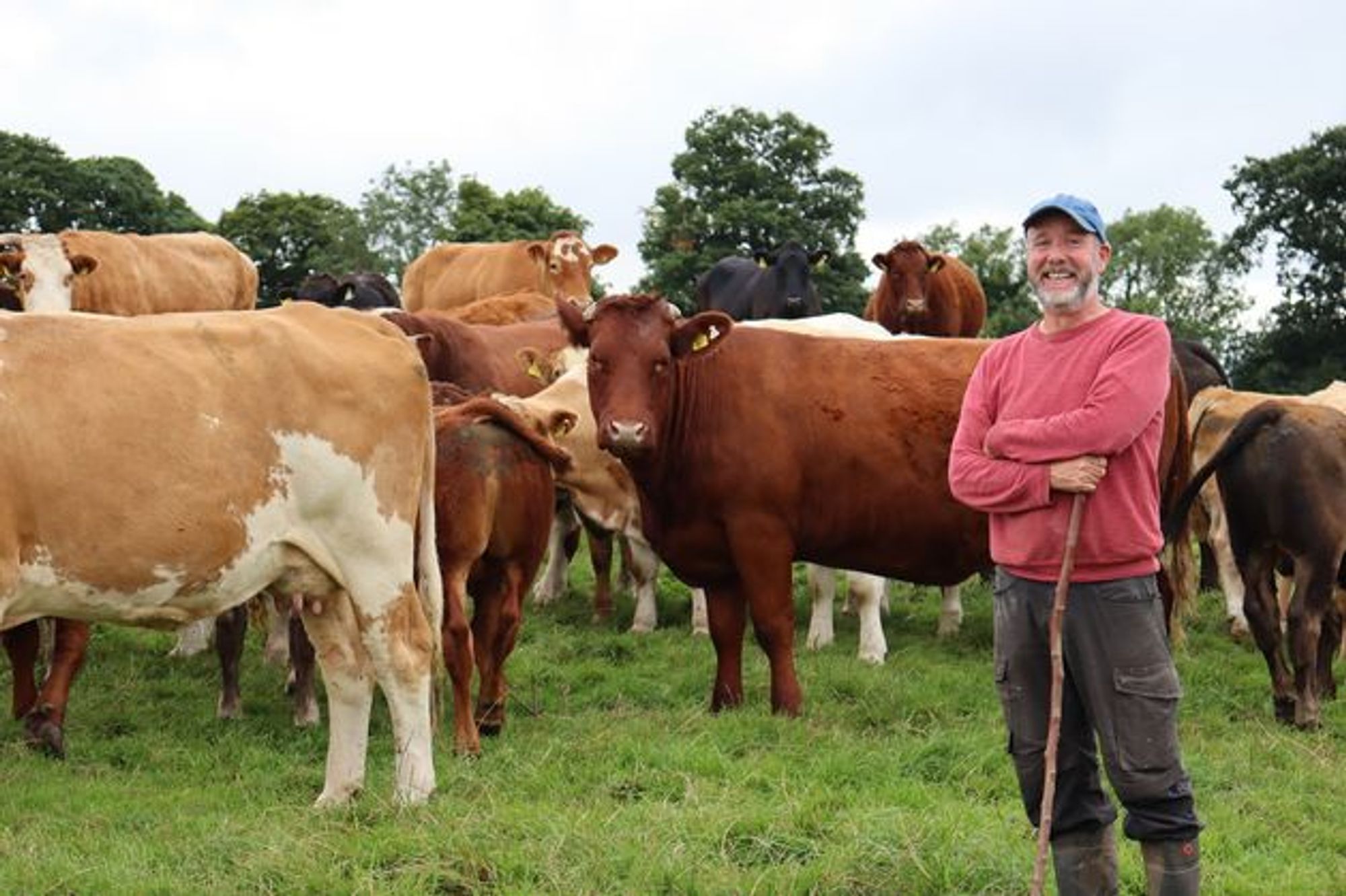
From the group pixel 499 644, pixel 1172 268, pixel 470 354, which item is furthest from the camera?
pixel 1172 268

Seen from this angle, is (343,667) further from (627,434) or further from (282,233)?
(282,233)

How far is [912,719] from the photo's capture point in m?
8.98

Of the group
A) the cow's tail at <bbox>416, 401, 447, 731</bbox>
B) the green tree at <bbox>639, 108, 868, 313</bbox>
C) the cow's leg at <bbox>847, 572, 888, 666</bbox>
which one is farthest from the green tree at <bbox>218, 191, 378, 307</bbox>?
the cow's tail at <bbox>416, 401, 447, 731</bbox>

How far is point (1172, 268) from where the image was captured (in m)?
72.9

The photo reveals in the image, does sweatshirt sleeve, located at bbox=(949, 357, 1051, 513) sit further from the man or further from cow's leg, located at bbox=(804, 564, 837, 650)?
cow's leg, located at bbox=(804, 564, 837, 650)

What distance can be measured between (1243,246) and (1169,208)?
29.1 meters

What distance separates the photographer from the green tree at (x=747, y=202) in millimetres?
48969

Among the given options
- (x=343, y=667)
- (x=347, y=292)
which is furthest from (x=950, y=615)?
(x=347, y=292)

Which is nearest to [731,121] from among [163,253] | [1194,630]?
[163,253]

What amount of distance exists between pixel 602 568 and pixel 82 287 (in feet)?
22.7

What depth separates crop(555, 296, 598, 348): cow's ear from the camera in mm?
9008

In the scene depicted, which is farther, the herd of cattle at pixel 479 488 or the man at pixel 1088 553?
the herd of cattle at pixel 479 488

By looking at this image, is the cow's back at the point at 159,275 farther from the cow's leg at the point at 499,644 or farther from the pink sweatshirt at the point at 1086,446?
the pink sweatshirt at the point at 1086,446

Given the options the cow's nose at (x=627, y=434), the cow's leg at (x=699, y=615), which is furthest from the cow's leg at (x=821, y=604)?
the cow's nose at (x=627, y=434)
